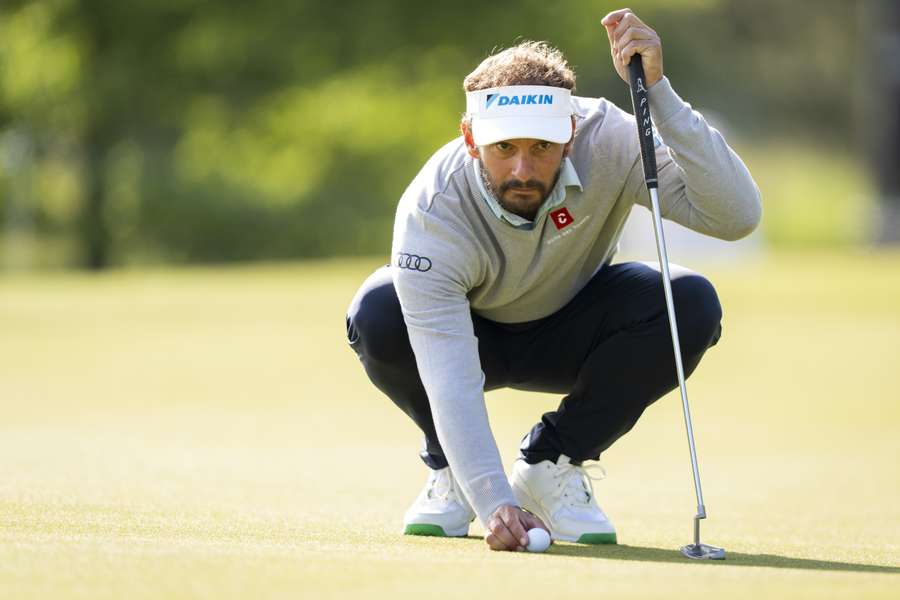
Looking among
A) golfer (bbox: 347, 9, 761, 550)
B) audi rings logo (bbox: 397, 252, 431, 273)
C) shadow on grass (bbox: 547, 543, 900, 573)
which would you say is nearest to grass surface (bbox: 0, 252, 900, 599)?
shadow on grass (bbox: 547, 543, 900, 573)

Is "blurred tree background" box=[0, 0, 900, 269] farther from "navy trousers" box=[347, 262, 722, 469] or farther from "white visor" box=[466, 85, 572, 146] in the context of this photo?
"white visor" box=[466, 85, 572, 146]

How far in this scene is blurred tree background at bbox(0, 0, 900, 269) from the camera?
982 inches

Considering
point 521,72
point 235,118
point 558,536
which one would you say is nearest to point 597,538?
point 558,536

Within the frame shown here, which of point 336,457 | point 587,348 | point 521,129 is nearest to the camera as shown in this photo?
point 521,129

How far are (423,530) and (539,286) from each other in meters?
0.74

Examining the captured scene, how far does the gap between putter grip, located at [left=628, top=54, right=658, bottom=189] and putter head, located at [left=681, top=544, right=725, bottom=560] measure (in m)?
0.92

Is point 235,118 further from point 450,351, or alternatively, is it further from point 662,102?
point 450,351

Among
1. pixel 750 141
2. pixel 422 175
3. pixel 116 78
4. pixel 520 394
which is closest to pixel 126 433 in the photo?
pixel 520 394

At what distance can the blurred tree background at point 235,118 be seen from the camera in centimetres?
2495

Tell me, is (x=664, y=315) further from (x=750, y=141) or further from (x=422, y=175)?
(x=750, y=141)

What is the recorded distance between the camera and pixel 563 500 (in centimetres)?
422

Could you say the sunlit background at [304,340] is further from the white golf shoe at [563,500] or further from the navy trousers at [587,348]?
the navy trousers at [587,348]

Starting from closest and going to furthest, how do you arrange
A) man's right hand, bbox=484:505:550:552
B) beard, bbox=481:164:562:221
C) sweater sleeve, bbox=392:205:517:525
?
man's right hand, bbox=484:505:550:552
sweater sleeve, bbox=392:205:517:525
beard, bbox=481:164:562:221

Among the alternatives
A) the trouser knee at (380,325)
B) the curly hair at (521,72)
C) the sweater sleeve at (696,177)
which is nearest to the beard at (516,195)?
the curly hair at (521,72)
